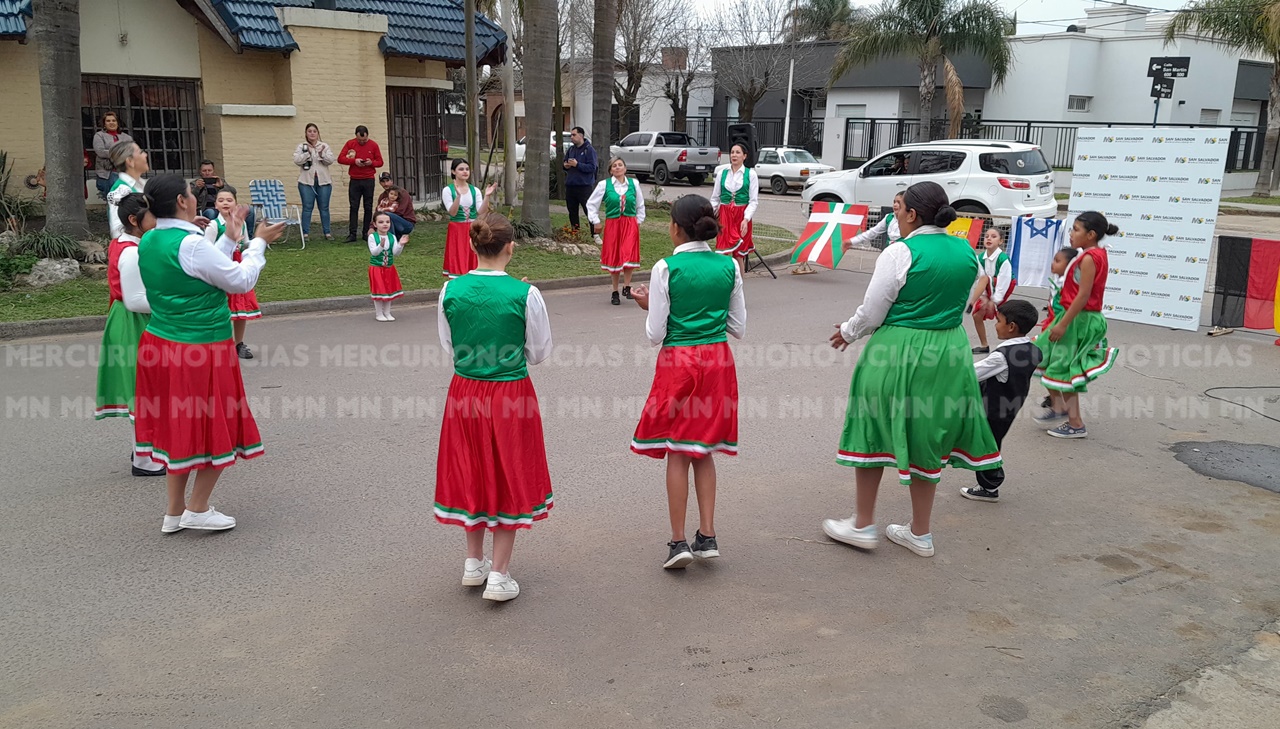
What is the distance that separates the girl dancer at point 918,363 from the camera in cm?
462

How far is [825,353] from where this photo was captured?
9727 mm

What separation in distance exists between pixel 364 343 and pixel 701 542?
5.91 metres

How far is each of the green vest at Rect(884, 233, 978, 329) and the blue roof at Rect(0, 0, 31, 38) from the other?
14.8 m

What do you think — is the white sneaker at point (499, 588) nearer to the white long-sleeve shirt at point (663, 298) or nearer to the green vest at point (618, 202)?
the white long-sleeve shirt at point (663, 298)

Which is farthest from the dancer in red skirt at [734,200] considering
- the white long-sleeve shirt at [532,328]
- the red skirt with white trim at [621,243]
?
the white long-sleeve shirt at [532,328]

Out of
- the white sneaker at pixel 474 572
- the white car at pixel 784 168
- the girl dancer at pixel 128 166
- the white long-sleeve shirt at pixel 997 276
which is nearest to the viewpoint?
the white sneaker at pixel 474 572

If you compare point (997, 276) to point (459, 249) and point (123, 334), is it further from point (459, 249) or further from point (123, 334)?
point (123, 334)

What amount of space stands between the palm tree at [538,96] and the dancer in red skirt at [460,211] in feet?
14.1

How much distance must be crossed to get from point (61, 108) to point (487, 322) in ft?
33.6

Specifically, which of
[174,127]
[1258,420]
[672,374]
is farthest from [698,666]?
[174,127]

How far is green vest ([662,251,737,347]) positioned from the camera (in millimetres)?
4523

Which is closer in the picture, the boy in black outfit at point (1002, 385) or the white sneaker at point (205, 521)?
the white sneaker at point (205, 521)


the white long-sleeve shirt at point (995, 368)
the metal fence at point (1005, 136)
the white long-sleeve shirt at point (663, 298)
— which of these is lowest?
the white long-sleeve shirt at point (995, 368)

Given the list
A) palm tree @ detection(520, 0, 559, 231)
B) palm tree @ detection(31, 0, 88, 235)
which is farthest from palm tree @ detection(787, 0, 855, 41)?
palm tree @ detection(31, 0, 88, 235)
